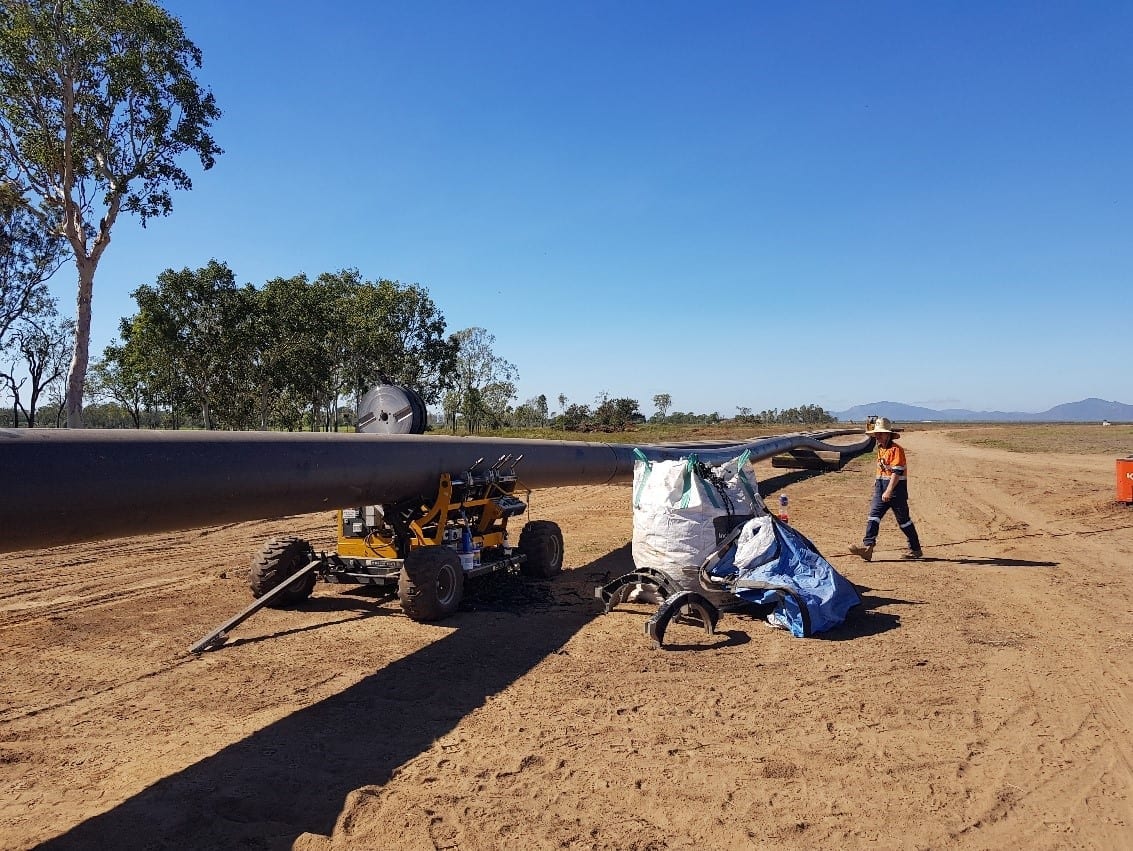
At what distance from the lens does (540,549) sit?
333 inches

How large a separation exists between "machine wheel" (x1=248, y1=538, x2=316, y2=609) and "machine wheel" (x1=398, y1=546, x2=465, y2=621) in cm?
126

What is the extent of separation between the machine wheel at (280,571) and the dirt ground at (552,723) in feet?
0.67

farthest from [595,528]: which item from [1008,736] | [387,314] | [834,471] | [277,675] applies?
[387,314]

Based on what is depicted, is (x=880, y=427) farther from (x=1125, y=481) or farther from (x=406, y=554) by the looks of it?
(x=1125, y=481)

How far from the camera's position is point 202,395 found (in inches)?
1264

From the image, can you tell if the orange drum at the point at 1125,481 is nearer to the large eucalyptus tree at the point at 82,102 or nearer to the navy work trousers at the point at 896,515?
the navy work trousers at the point at 896,515

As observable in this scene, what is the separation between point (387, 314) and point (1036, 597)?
3198 cm

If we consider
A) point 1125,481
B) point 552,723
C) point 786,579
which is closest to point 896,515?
point 786,579

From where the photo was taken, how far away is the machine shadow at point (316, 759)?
Result: 3.09 m

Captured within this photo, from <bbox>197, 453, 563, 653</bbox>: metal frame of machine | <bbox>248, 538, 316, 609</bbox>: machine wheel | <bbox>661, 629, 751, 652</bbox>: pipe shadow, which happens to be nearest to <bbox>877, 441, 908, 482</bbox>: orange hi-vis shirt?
<bbox>661, 629, 751, 652</bbox>: pipe shadow

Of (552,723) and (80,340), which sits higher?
(80,340)

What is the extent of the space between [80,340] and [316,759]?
19907mm

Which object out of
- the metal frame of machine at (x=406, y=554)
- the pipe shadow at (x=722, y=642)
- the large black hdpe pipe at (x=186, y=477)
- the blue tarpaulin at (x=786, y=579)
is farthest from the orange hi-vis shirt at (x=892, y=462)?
→ the large black hdpe pipe at (x=186, y=477)

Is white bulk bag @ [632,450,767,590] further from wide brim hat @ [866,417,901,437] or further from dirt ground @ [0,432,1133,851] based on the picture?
wide brim hat @ [866,417,901,437]
